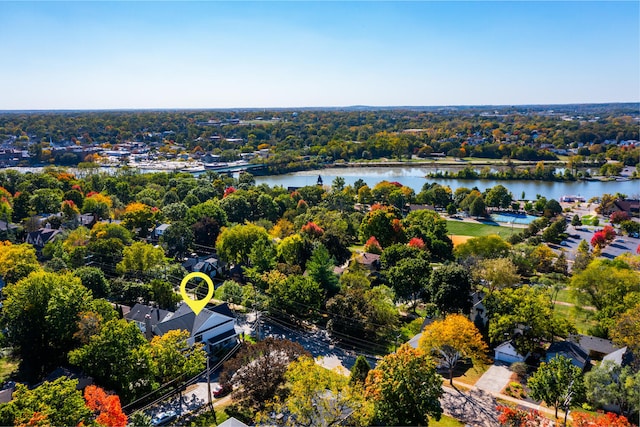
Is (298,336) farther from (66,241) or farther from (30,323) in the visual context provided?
(66,241)

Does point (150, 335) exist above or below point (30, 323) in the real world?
below

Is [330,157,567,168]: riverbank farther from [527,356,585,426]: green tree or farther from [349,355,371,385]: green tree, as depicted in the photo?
[349,355,371,385]: green tree

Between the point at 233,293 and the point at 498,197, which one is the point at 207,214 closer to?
the point at 233,293

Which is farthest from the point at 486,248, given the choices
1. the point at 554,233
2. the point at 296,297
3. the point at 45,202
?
the point at 45,202

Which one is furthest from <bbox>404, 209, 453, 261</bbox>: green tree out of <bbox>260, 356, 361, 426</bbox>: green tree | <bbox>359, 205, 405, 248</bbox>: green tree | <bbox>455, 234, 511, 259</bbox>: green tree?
<bbox>260, 356, 361, 426</bbox>: green tree

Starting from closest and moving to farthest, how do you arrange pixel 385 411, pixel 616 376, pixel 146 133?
pixel 385 411 < pixel 616 376 < pixel 146 133

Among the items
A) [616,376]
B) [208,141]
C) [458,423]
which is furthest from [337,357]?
[208,141]
